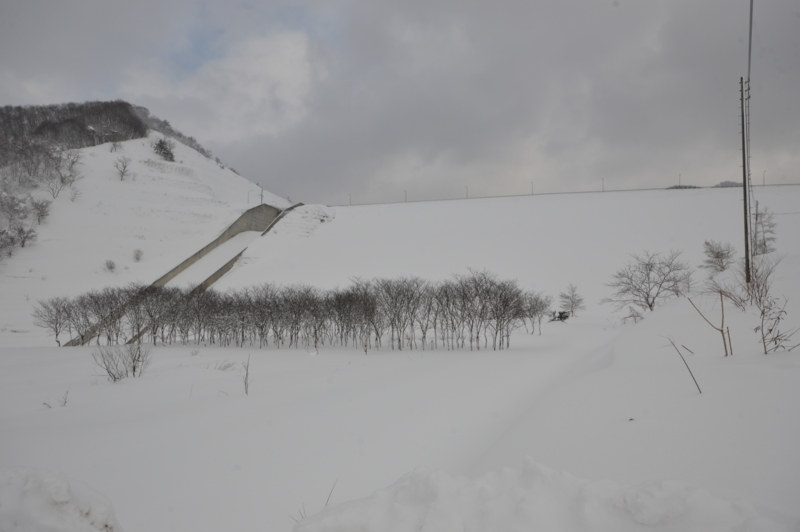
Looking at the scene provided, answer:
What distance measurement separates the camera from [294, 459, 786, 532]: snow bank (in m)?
2.12

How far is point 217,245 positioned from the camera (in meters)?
49.4

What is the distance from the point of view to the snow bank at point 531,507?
212 cm

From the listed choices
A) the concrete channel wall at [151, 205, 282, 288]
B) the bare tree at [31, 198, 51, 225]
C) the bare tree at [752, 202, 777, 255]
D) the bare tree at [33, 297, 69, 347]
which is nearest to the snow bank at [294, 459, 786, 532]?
the bare tree at [752, 202, 777, 255]

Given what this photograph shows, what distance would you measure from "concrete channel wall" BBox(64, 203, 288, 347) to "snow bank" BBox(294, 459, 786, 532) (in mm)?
27164

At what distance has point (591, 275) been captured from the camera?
44.9 metres

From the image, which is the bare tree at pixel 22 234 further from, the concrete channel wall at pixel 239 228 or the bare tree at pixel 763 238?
the bare tree at pixel 763 238

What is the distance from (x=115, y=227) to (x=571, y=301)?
190ft

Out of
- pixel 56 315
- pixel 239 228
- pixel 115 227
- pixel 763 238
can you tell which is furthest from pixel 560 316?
pixel 115 227

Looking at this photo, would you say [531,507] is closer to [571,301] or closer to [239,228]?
[571,301]

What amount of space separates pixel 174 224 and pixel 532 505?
61.6 meters

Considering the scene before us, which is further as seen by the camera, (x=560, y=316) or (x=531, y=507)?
(x=560, y=316)

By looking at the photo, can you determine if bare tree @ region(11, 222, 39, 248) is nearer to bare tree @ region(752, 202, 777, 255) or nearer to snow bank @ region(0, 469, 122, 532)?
snow bank @ region(0, 469, 122, 532)

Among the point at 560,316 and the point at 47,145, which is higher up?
the point at 47,145

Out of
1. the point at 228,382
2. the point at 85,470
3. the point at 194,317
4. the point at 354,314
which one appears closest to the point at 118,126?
the point at 194,317
